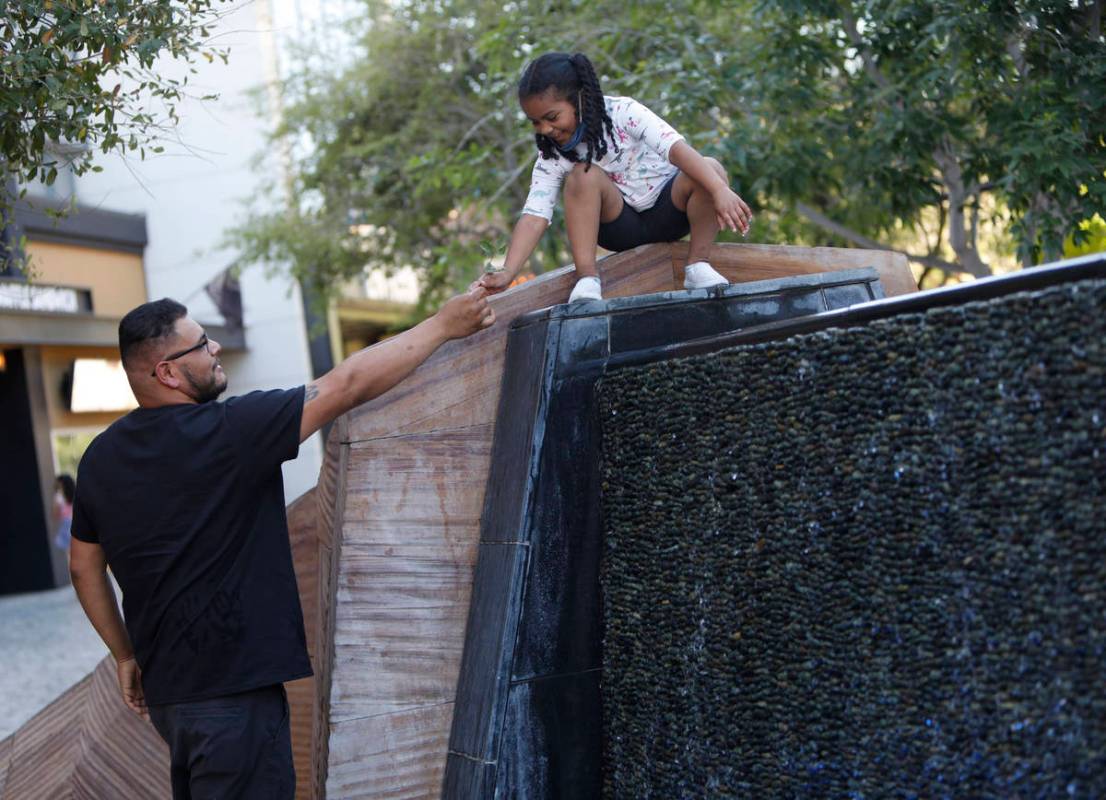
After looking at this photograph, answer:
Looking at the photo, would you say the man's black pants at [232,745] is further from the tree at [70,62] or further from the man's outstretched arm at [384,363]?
the tree at [70,62]

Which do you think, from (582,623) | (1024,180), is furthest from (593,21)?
(582,623)

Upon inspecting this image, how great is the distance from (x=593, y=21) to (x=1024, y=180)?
→ 19.8ft

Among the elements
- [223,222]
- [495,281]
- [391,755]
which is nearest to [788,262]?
[495,281]

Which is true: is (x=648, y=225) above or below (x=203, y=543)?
above

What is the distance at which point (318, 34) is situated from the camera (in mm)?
17297

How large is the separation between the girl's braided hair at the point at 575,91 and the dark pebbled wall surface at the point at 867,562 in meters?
1.05

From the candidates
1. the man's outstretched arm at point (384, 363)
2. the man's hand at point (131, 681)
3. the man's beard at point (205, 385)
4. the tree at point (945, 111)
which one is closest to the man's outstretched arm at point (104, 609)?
the man's hand at point (131, 681)

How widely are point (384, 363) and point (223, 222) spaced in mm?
19727

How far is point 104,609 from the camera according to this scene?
3.70 metres

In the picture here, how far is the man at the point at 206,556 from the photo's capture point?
3.25m

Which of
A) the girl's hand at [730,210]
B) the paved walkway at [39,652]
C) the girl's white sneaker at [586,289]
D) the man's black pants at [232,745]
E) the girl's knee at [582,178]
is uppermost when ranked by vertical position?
the girl's knee at [582,178]

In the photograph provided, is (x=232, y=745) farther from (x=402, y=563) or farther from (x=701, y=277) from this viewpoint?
(x=701, y=277)

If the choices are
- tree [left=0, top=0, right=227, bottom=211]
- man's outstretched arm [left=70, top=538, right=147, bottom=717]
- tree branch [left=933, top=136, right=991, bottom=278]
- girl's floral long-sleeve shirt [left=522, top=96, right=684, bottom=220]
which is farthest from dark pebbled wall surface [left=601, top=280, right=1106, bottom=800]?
tree branch [left=933, top=136, right=991, bottom=278]

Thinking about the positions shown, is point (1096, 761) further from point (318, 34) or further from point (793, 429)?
point (318, 34)
